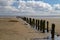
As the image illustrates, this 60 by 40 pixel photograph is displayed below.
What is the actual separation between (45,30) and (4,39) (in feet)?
9.83

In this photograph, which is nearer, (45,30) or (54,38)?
(54,38)

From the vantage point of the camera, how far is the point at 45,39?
9.28 metres

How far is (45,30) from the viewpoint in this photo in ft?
38.1

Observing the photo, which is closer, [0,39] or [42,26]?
[0,39]

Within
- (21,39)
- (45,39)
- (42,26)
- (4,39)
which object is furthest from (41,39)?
(42,26)

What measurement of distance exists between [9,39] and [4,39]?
0.74 feet

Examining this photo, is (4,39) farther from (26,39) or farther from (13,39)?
(26,39)

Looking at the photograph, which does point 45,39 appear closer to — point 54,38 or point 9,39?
point 54,38

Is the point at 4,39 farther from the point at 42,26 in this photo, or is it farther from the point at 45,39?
the point at 42,26

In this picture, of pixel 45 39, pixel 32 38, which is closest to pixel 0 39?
pixel 32 38

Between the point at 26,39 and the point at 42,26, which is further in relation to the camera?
the point at 42,26

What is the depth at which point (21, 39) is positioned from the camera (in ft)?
30.7

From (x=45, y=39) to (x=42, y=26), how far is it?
107 inches

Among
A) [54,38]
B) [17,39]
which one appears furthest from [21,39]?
[54,38]
